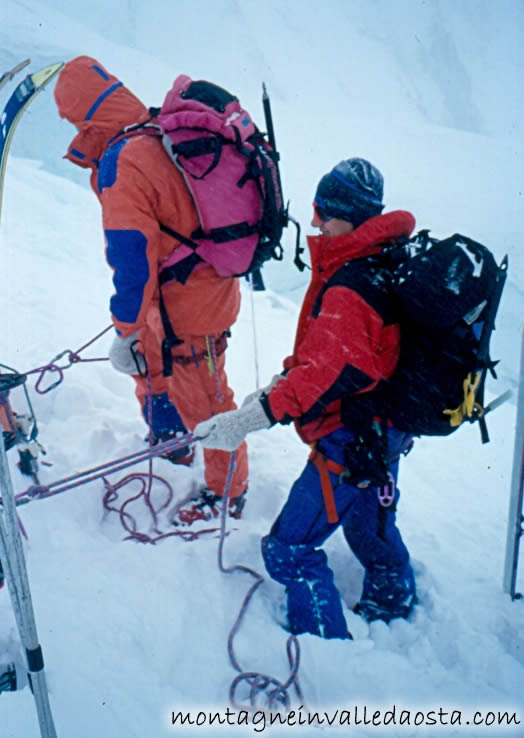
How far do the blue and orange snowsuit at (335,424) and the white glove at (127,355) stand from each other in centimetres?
81

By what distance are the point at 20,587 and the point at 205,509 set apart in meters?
1.40

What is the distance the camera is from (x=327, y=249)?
1695 millimetres

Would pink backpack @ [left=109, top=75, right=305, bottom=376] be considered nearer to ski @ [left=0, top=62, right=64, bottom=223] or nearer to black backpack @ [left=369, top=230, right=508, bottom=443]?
black backpack @ [left=369, top=230, right=508, bottom=443]

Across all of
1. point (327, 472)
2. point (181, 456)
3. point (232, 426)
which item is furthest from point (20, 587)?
point (181, 456)

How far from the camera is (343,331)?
5.08 feet

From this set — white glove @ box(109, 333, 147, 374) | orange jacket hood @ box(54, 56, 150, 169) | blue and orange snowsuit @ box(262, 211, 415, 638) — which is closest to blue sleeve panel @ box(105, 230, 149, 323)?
white glove @ box(109, 333, 147, 374)

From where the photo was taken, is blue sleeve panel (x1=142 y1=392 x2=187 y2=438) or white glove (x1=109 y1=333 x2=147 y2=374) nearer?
white glove (x1=109 y1=333 x2=147 y2=374)

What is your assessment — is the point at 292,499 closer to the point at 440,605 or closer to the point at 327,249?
the point at 440,605

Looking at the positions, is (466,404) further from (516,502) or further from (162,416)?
(162,416)

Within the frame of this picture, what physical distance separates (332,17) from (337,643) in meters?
59.2

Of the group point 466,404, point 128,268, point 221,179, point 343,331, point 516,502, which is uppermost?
point 221,179

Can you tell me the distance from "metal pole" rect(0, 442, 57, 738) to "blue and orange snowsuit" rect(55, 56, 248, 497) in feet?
3.38

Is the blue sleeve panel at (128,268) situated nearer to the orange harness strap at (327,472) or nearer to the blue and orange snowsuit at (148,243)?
the blue and orange snowsuit at (148,243)

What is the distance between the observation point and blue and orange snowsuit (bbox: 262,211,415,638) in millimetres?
1558
